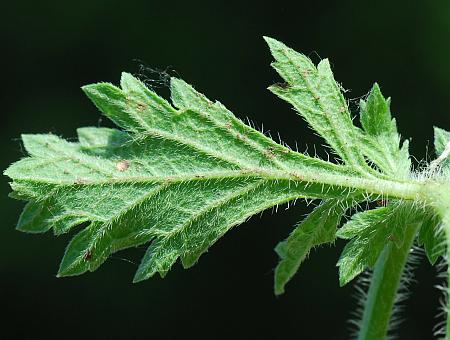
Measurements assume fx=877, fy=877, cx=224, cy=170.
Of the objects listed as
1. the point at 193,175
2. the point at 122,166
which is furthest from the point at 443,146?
the point at 122,166

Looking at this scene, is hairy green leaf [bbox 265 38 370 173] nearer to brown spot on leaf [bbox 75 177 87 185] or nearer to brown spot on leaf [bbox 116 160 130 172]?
brown spot on leaf [bbox 116 160 130 172]

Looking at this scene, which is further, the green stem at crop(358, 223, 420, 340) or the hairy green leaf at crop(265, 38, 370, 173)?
the hairy green leaf at crop(265, 38, 370, 173)

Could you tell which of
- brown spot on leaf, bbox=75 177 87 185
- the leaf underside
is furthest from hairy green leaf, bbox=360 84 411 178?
brown spot on leaf, bbox=75 177 87 185

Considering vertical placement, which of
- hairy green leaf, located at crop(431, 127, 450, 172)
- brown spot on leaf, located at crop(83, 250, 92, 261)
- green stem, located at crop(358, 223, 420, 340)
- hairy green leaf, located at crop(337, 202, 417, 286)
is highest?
brown spot on leaf, located at crop(83, 250, 92, 261)

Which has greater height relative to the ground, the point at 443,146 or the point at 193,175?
the point at 193,175

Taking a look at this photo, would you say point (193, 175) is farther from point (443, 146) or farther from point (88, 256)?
point (443, 146)

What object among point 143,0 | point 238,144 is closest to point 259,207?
point 238,144

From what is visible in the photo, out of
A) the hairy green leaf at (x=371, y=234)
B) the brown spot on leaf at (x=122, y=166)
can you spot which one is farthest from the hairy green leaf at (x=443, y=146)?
the brown spot on leaf at (x=122, y=166)
